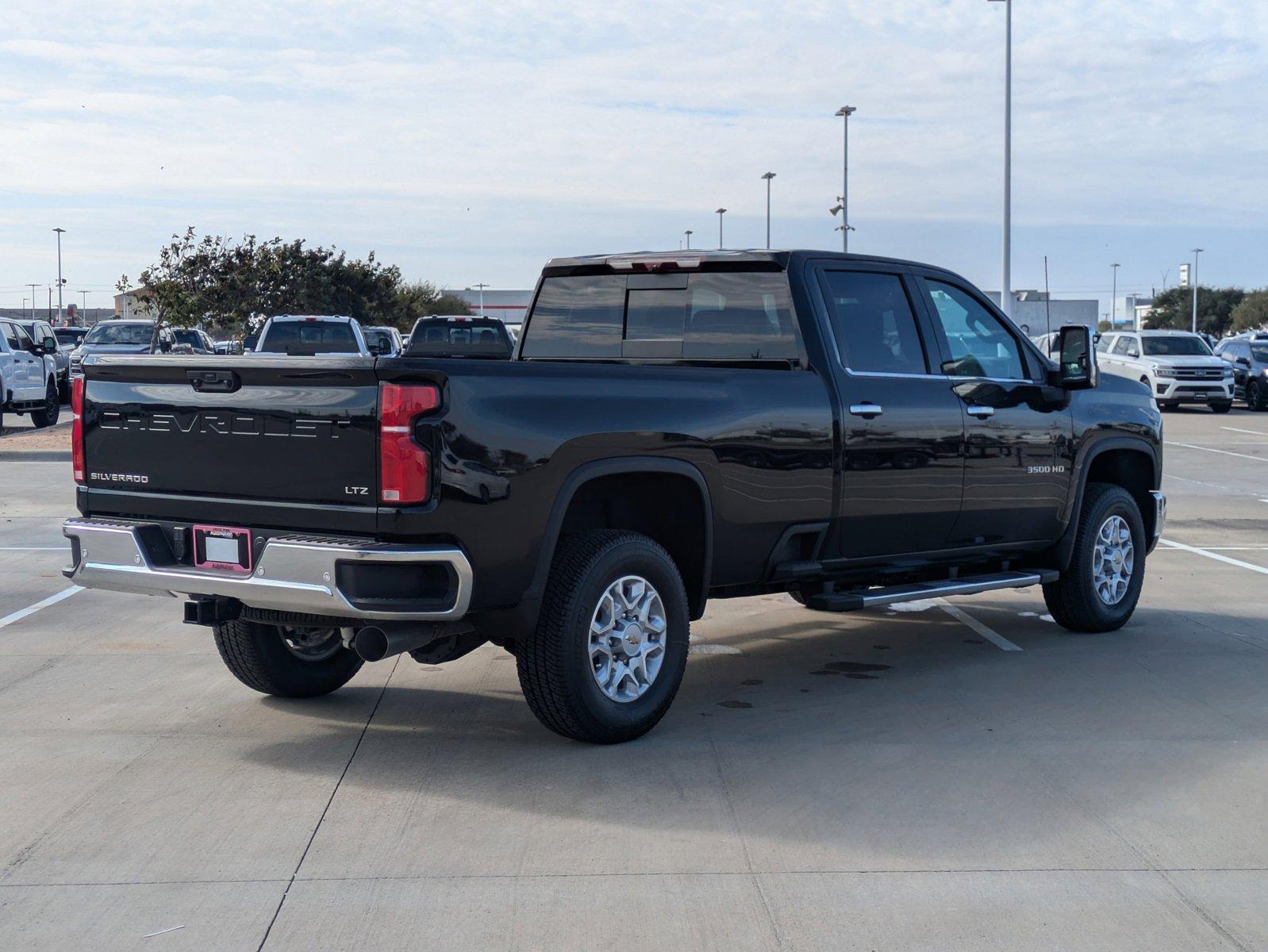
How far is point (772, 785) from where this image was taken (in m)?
5.68

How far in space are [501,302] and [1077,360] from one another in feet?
307

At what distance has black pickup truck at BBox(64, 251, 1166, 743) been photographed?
18.0 ft

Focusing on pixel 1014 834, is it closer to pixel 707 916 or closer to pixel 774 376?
pixel 707 916

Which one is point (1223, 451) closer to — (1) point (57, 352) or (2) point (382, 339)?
(2) point (382, 339)

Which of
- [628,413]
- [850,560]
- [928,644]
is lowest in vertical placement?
[928,644]

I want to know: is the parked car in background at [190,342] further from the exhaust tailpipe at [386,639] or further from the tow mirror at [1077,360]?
the exhaust tailpipe at [386,639]

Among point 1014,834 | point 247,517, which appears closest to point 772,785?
point 1014,834

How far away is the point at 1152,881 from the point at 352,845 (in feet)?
8.39

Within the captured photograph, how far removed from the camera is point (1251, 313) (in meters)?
102

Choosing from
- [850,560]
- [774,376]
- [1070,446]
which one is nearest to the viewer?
[774,376]

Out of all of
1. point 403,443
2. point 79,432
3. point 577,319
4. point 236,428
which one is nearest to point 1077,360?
point 577,319

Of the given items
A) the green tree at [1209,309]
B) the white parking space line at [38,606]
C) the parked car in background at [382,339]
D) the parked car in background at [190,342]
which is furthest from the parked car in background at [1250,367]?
the green tree at [1209,309]

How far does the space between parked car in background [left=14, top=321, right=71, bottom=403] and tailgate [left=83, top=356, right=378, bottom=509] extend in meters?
21.2

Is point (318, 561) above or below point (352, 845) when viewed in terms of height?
above
